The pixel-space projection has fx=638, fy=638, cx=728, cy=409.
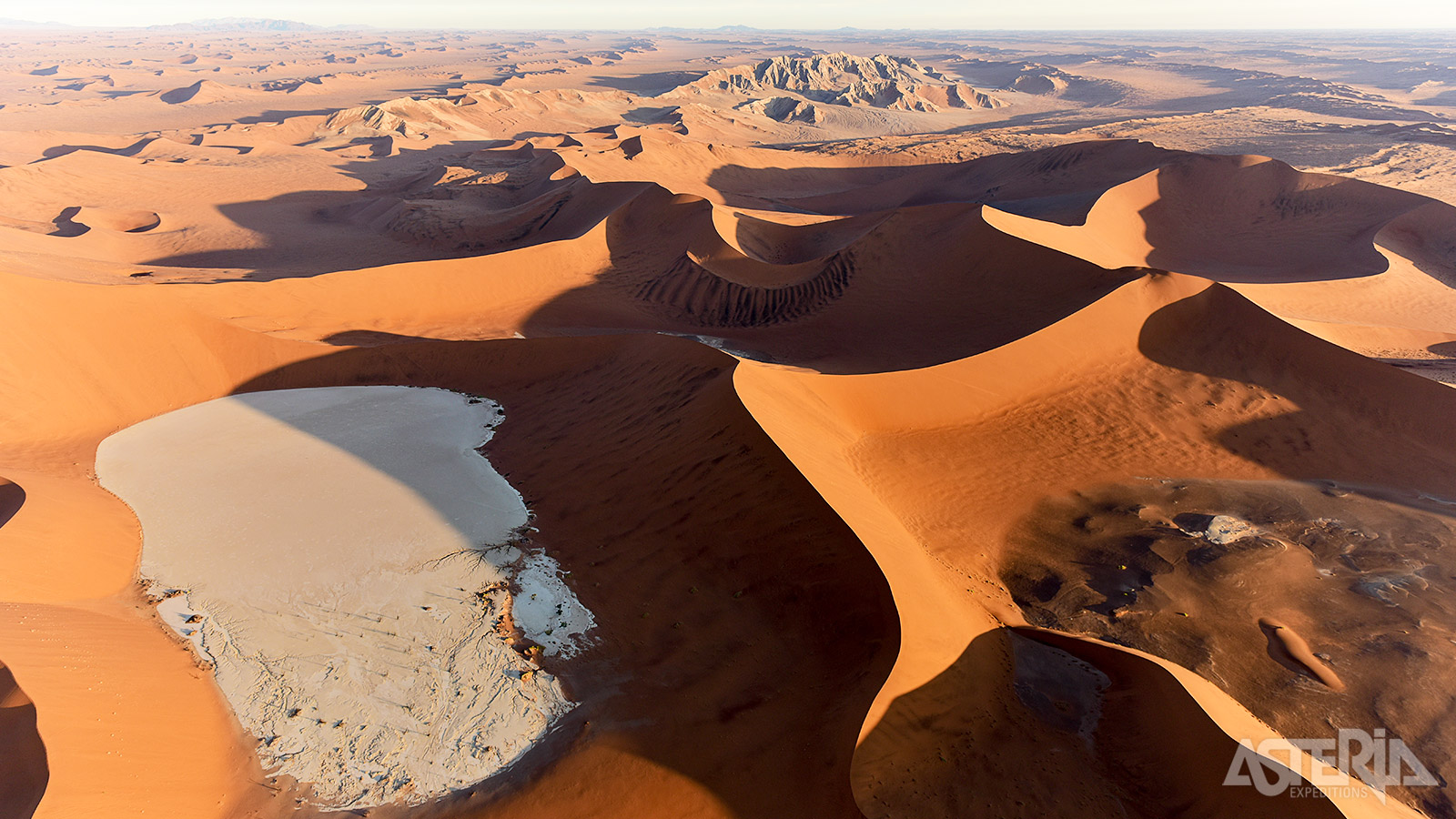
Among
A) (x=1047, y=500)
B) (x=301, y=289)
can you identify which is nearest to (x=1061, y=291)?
(x=1047, y=500)

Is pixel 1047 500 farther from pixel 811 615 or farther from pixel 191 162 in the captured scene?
pixel 191 162

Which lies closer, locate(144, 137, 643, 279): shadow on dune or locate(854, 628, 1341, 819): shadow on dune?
locate(854, 628, 1341, 819): shadow on dune

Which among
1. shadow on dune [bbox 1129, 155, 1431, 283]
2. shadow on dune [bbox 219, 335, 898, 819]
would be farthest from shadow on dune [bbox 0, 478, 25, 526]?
shadow on dune [bbox 1129, 155, 1431, 283]

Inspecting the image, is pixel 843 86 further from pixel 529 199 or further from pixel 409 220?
pixel 409 220

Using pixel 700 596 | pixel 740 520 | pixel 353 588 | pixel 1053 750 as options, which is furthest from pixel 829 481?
pixel 353 588

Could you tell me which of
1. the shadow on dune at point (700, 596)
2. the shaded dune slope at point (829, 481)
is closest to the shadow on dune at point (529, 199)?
the shaded dune slope at point (829, 481)

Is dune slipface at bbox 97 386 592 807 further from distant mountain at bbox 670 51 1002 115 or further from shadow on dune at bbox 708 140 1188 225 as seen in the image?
distant mountain at bbox 670 51 1002 115
